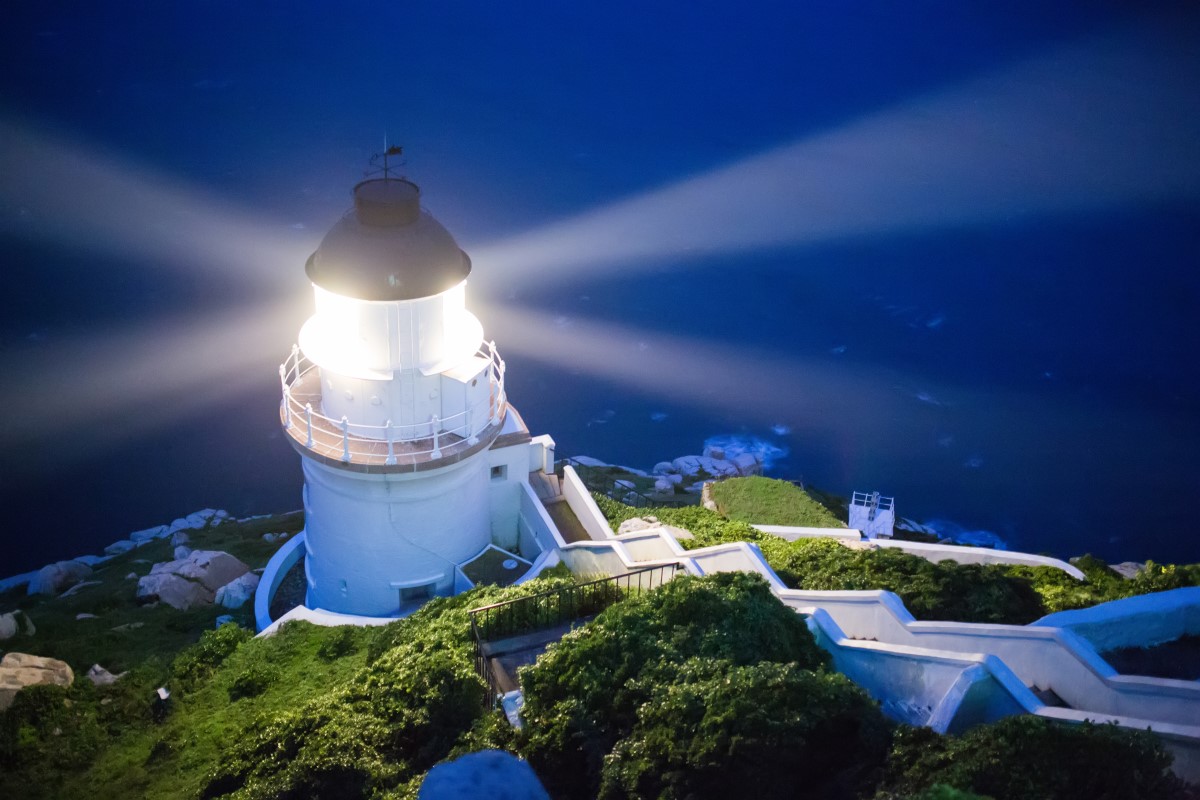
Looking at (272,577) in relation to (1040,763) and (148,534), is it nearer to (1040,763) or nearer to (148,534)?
(148,534)

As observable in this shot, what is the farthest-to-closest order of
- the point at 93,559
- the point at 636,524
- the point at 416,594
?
the point at 93,559 → the point at 636,524 → the point at 416,594

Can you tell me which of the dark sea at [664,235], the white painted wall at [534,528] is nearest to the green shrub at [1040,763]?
the white painted wall at [534,528]

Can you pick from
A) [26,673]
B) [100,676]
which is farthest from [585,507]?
[26,673]

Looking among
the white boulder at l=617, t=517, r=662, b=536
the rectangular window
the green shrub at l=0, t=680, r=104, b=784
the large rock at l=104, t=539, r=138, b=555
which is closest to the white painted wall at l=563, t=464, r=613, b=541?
the white boulder at l=617, t=517, r=662, b=536

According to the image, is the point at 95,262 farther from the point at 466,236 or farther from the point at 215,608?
the point at 215,608

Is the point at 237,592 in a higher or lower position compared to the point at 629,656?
lower

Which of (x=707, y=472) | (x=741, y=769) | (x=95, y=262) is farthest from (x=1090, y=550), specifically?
(x=95, y=262)
